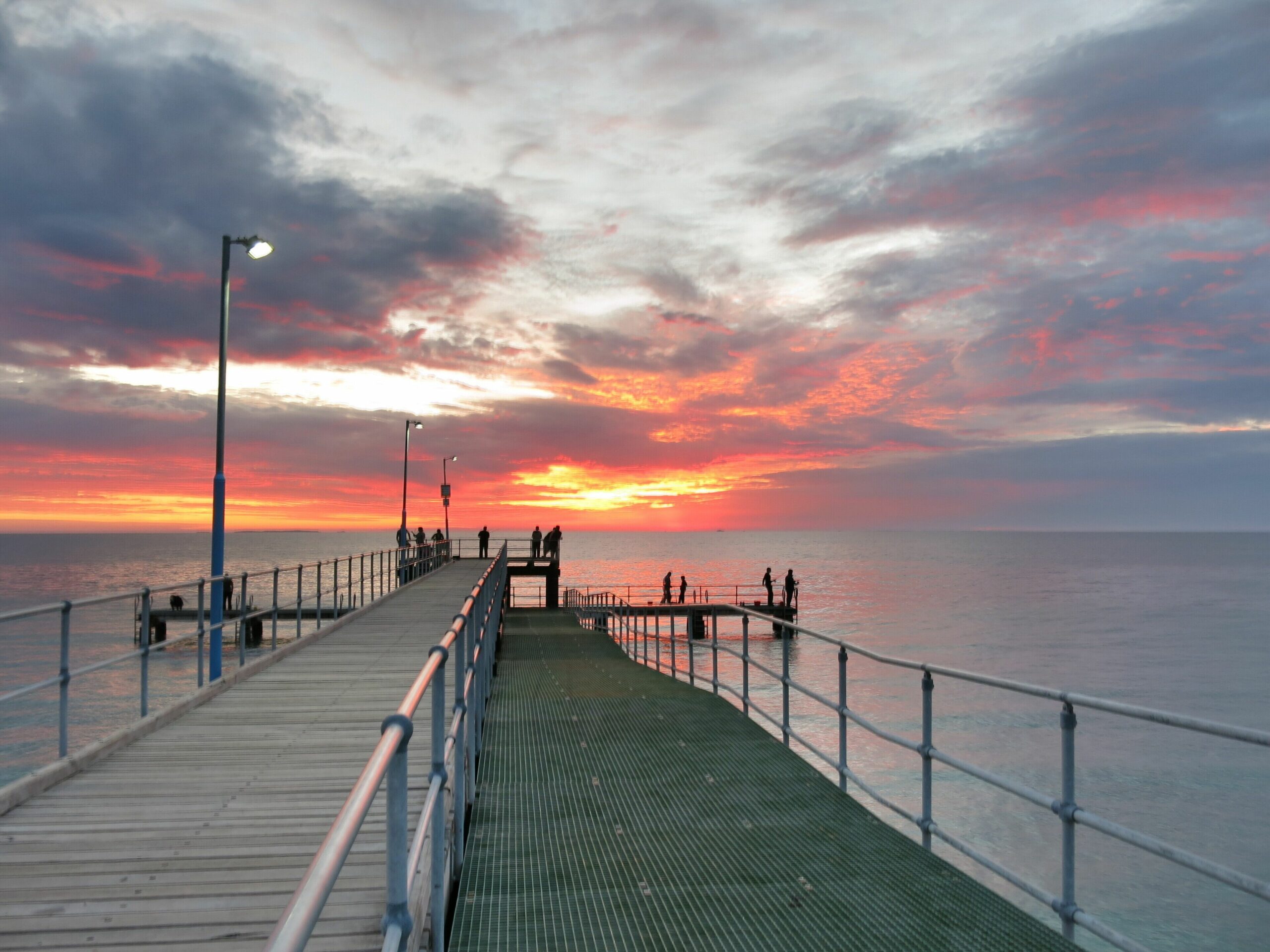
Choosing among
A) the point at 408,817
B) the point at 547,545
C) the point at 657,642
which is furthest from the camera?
the point at 547,545

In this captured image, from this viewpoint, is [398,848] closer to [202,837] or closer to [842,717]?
[202,837]

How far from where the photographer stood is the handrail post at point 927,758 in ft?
18.3

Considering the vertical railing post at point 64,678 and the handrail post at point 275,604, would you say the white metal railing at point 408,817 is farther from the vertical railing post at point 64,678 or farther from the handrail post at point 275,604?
the handrail post at point 275,604

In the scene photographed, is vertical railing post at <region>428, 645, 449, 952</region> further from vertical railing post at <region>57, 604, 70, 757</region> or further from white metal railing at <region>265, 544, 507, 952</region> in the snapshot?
vertical railing post at <region>57, 604, 70, 757</region>

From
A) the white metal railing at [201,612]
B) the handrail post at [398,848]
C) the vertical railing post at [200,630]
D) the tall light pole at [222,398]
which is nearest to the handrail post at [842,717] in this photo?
the handrail post at [398,848]

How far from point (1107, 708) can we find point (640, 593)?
80098 mm

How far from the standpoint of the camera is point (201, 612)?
9906 mm

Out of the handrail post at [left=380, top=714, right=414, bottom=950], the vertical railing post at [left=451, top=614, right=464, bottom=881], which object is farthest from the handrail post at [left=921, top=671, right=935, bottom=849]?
the handrail post at [left=380, top=714, right=414, bottom=950]

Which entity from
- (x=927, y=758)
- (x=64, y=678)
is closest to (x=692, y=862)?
(x=927, y=758)

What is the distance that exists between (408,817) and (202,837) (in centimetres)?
178

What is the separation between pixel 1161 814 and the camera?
63.5 ft

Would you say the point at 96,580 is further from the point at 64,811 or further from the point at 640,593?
the point at 64,811

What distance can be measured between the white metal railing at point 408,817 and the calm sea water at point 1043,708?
12.6 m

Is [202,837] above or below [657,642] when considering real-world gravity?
above
